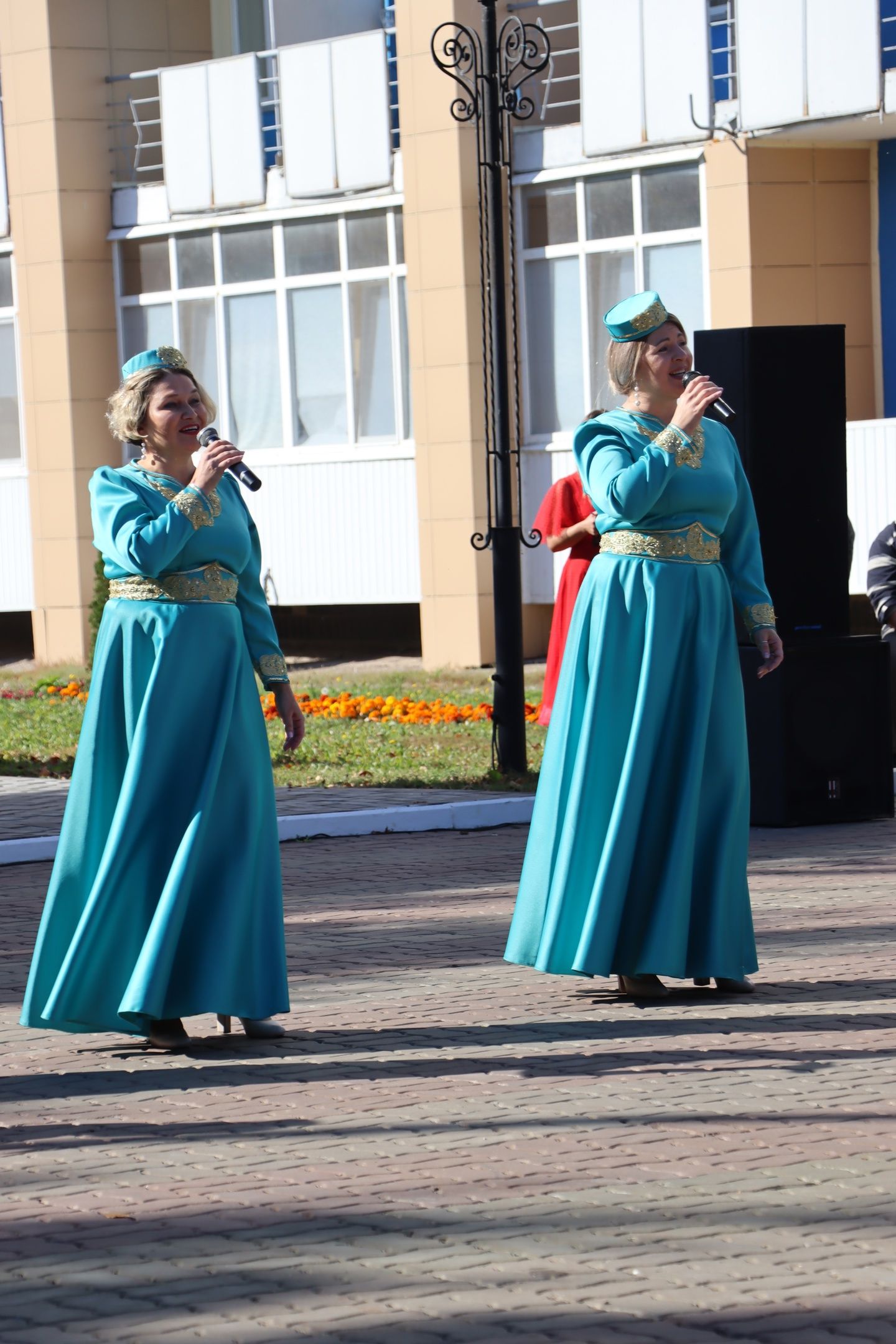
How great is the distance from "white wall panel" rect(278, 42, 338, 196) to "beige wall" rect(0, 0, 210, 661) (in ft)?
9.83

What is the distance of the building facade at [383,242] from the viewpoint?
830 inches

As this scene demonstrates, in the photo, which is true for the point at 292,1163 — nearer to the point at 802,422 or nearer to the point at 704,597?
the point at 704,597

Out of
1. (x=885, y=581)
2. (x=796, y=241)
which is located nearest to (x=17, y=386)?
(x=796, y=241)

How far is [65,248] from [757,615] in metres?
20.0

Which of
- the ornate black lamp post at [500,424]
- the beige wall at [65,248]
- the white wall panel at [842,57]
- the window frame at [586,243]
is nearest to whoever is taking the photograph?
the ornate black lamp post at [500,424]

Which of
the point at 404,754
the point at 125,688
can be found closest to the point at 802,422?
the point at 404,754

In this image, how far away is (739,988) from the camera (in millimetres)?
7176

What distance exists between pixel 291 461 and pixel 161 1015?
1924 cm

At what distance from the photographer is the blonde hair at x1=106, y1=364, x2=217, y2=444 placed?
22.2 feet

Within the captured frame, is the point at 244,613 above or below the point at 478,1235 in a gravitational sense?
above

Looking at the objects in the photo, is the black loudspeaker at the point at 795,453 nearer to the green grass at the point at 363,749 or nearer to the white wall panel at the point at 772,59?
the green grass at the point at 363,749

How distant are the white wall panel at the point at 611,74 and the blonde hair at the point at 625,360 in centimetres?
1465

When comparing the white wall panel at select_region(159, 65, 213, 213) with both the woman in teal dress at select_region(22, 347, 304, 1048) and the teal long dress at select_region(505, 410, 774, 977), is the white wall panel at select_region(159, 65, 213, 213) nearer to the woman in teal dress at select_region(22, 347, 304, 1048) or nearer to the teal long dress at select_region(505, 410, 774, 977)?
the teal long dress at select_region(505, 410, 774, 977)

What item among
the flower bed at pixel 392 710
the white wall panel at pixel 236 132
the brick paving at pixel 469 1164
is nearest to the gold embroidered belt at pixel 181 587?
the brick paving at pixel 469 1164
